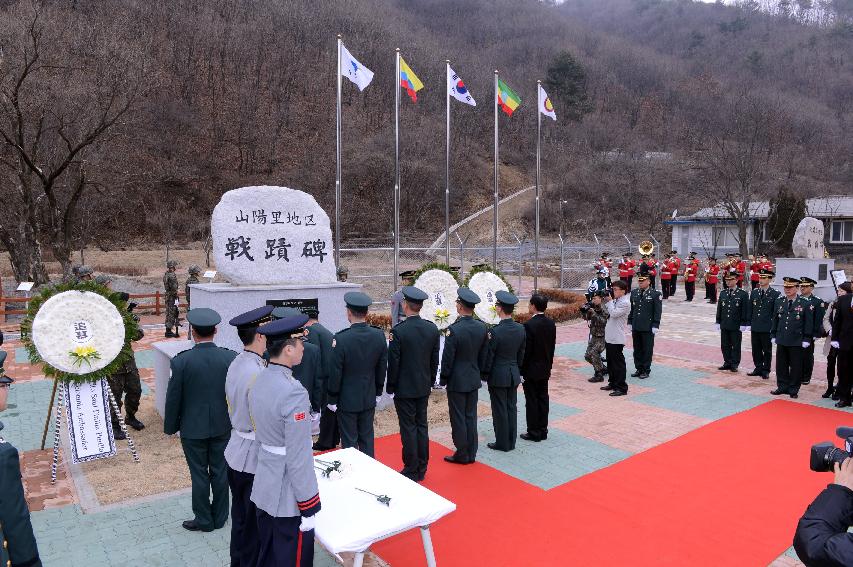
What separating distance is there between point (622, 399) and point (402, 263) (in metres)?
23.7

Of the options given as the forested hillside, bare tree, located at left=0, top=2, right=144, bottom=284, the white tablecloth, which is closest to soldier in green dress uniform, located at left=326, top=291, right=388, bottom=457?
the white tablecloth

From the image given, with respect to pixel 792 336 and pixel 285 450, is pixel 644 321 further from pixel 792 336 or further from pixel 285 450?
pixel 285 450

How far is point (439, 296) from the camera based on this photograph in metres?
9.30

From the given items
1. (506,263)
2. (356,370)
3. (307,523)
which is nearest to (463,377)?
(356,370)

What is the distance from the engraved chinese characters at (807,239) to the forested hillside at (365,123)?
18107 mm

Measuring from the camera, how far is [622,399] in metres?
9.13

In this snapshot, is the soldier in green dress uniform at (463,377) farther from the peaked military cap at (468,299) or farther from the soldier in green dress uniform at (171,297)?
the soldier in green dress uniform at (171,297)

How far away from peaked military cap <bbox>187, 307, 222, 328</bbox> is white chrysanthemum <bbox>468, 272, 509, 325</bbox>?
5.09m

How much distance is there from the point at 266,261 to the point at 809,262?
51.6 ft

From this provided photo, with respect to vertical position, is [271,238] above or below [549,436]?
above

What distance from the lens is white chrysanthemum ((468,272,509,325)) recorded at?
9586 mm

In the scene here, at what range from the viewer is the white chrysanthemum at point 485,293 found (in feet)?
31.4

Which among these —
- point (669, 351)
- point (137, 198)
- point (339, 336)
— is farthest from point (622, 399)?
point (137, 198)

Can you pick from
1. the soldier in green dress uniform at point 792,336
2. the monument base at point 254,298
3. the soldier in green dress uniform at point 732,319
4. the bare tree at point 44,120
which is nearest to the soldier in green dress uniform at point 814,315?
the soldier in green dress uniform at point 792,336
